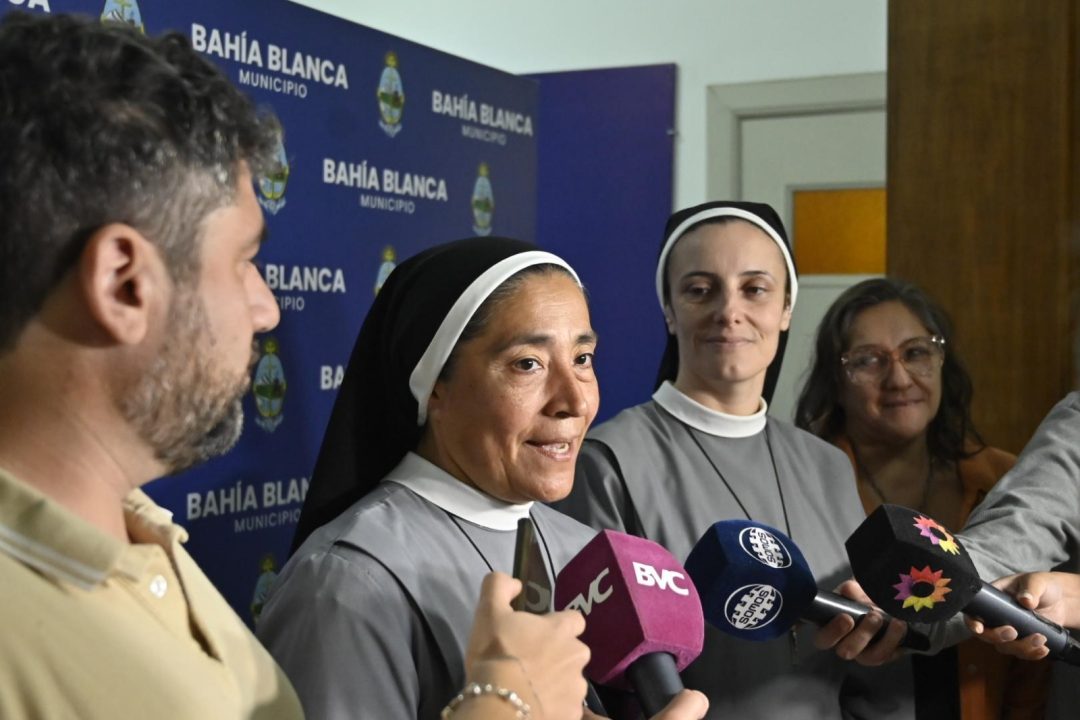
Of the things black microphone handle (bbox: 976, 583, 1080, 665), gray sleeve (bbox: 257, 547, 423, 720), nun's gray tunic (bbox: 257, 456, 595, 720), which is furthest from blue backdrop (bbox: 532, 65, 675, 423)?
gray sleeve (bbox: 257, 547, 423, 720)

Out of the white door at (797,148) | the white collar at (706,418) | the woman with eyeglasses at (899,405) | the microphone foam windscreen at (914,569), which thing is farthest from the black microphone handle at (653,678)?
the white door at (797,148)

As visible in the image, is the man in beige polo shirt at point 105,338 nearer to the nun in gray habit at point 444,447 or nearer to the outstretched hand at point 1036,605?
the nun in gray habit at point 444,447

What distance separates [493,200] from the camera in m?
3.71

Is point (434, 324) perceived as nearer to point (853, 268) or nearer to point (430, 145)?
point (430, 145)

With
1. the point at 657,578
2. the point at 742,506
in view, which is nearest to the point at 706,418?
the point at 742,506

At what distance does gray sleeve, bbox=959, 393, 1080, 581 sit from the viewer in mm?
2318

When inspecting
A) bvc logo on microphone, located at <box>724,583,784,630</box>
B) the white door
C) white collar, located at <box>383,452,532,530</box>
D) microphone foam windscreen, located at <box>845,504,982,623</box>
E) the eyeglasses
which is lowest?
bvc logo on microphone, located at <box>724,583,784,630</box>

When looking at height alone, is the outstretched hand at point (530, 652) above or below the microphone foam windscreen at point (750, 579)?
above

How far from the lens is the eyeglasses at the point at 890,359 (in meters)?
3.05

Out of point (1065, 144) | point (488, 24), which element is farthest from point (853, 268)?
point (488, 24)

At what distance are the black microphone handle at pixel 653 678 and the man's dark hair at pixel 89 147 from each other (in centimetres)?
80

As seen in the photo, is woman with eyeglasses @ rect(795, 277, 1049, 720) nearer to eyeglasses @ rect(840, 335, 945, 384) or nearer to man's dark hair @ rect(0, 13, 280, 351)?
eyeglasses @ rect(840, 335, 945, 384)

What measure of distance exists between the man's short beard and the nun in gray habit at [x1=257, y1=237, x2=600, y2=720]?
1.85 ft

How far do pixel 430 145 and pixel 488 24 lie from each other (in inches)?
84.5
